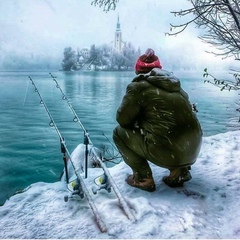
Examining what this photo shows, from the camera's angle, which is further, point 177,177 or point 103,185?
point 177,177

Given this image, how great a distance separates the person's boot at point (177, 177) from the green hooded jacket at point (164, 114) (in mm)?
283

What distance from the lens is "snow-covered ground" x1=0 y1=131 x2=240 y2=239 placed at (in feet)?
6.44

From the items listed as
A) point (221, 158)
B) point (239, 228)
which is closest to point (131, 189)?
point (239, 228)

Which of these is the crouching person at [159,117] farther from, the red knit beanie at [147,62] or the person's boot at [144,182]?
the person's boot at [144,182]

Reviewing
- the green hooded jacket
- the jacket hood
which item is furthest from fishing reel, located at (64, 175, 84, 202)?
the jacket hood

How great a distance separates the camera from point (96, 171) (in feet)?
10.5

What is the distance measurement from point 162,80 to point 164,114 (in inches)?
11.3

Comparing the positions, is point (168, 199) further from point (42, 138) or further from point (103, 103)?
point (103, 103)

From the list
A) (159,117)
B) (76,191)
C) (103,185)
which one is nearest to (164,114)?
(159,117)

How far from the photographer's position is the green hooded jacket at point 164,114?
2.32 metres

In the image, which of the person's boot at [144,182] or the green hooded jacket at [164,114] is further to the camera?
the person's boot at [144,182]

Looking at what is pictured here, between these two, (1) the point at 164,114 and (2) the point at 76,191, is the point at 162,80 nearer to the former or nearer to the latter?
(1) the point at 164,114

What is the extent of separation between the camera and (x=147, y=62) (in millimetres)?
2475

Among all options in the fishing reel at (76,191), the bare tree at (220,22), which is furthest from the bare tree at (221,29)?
the fishing reel at (76,191)
